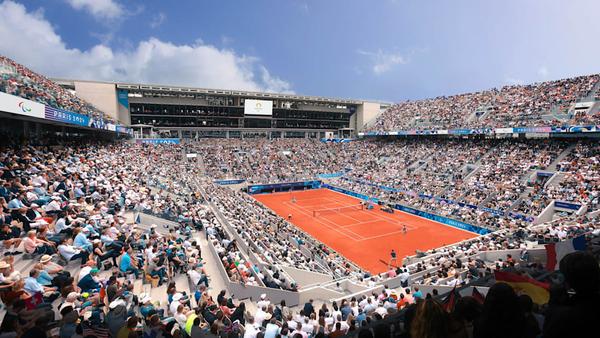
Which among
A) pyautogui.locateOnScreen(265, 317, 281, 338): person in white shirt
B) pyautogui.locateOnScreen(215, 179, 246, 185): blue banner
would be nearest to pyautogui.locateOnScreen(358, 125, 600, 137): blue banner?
pyautogui.locateOnScreen(215, 179, 246, 185): blue banner

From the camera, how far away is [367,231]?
97.3ft

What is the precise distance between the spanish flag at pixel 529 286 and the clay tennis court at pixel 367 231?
16.4 m

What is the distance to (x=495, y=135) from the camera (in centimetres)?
4175

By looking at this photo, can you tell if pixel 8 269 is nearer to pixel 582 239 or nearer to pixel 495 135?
pixel 582 239

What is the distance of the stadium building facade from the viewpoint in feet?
172

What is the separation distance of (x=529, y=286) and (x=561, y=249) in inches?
270

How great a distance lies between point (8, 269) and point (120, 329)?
3650 mm

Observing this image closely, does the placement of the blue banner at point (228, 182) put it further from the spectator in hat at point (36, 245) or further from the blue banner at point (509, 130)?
the spectator in hat at point (36, 245)

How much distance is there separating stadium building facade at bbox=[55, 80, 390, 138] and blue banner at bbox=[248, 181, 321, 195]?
19.8 m

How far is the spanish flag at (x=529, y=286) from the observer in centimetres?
504

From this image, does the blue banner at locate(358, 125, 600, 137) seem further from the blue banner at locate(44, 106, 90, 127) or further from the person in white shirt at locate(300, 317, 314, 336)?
the blue banner at locate(44, 106, 90, 127)

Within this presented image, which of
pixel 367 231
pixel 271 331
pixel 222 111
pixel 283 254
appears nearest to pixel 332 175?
pixel 367 231

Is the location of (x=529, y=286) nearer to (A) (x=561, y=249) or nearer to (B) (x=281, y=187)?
(A) (x=561, y=249)

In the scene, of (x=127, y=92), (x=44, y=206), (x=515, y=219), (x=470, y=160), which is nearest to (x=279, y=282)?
(x=44, y=206)
